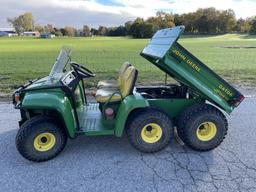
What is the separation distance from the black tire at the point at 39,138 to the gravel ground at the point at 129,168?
0.37 feet

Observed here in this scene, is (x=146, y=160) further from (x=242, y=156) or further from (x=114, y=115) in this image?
(x=242, y=156)

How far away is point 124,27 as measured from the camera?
3494 inches

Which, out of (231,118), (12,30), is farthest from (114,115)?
(12,30)

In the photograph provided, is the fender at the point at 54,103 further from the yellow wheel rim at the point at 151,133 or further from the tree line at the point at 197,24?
the tree line at the point at 197,24

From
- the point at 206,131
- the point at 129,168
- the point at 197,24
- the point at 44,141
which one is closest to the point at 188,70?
the point at 206,131

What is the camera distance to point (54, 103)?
343 cm

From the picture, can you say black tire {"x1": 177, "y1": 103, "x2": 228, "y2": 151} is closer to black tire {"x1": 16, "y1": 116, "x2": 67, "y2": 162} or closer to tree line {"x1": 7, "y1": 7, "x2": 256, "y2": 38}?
black tire {"x1": 16, "y1": 116, "x2": 67, "y2": 162}

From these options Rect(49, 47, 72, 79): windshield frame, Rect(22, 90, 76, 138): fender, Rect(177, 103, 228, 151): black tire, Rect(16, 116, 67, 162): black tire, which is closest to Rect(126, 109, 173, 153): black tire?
Rect(177, 103, 228, 151): black tire

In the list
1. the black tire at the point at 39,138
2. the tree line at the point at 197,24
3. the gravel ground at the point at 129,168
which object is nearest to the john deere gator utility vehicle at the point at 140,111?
the black tire at the point at 39,138

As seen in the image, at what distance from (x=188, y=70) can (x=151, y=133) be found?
991 millimetres

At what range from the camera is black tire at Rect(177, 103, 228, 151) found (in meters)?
3.78

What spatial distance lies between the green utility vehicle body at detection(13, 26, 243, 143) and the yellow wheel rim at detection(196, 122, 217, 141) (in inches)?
12.0

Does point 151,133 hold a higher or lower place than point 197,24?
lower

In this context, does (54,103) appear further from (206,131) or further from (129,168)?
(206,131)
